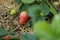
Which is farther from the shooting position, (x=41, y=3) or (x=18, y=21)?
(x=18, y=21)

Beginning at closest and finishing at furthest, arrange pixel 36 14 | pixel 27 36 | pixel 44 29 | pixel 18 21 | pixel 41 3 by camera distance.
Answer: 1. pixel 44 29
2. pixel 27 36
3. pixel 36 14
4. pixel 41 3
5. pixel 18 21

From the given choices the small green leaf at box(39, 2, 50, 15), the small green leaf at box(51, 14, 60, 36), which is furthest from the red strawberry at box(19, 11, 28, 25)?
the small green leaf at box(51, 14, 60, 36)

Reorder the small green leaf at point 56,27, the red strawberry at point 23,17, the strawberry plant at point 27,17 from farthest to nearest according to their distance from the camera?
the red strawberry at point 23,17 < the strawberry plant at point 27,17 < the small green leaf at point 56,27

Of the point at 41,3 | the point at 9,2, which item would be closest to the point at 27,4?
the point at 41,3

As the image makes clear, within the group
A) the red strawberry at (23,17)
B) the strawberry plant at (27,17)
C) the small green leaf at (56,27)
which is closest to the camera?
the small green leaf at (56,27)

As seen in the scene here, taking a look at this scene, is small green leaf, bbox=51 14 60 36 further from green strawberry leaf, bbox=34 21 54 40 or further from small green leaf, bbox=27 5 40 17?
small green leaf, bbox=27 5 40 17

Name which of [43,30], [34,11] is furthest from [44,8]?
[43,30]

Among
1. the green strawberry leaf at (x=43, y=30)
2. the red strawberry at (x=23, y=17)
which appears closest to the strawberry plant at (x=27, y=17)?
the red strawberry at (x=23, y=17)

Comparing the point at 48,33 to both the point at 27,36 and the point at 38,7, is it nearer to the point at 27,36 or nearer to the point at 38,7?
the point at 27,36

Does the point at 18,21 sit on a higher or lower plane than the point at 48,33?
lower

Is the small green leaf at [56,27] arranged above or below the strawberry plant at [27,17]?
above

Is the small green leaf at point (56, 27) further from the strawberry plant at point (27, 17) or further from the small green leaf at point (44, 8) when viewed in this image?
the small green leaf at point (44, 8)
